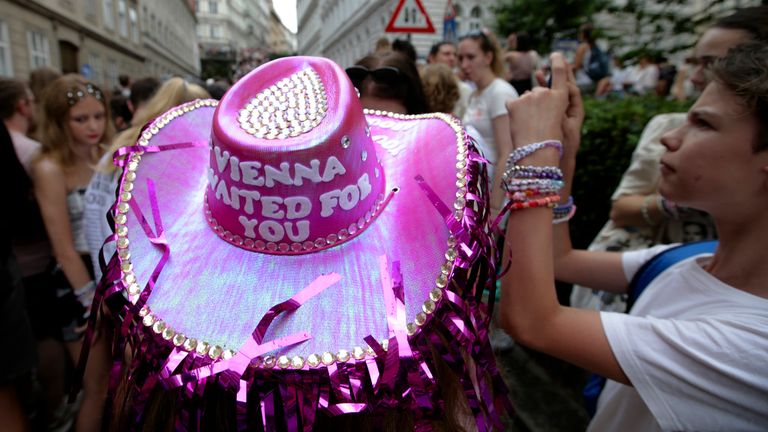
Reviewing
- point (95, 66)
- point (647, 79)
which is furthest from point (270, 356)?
point (95, 66)

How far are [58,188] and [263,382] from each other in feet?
8.13

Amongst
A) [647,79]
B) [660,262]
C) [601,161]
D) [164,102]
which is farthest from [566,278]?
[647,79]

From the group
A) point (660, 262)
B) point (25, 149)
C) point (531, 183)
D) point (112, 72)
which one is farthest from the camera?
point (112, 72)

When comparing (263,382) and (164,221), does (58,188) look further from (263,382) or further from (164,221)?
(263,382)

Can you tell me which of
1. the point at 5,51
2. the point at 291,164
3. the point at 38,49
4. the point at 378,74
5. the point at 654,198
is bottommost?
the point at 654,198

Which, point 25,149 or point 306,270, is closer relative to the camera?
point 306,270

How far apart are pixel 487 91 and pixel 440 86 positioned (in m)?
0.39

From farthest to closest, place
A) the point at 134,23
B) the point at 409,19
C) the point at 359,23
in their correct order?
the point at 359,23 < the point at 134,23 < the point at 409,19

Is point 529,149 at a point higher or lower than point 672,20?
lower

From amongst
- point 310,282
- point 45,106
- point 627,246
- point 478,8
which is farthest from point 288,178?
point 478,8

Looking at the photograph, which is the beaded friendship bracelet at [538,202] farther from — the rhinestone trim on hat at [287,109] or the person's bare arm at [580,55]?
the person's bare arm at [580,55]

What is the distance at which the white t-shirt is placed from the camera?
1035 mm

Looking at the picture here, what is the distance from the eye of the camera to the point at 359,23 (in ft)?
124

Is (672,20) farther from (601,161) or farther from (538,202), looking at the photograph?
(538,202)
